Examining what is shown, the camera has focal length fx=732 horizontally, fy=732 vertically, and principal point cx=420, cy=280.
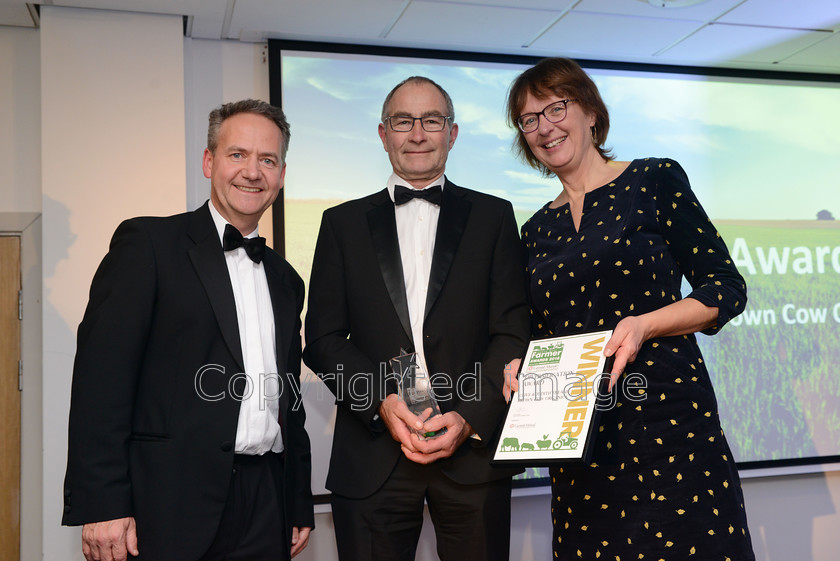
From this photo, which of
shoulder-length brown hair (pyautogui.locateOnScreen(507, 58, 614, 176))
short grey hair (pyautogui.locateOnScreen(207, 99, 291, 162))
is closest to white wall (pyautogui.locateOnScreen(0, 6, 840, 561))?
short grey hair (pyautogui.locateOnScreen(207, 99, 291, 162))

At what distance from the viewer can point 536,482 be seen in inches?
166

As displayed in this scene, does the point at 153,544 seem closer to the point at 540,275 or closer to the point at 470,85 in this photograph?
the point at 540,275

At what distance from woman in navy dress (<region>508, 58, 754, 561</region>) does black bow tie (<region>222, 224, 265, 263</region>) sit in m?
0.88

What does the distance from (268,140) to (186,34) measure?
2.32 metres

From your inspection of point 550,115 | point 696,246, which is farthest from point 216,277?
point 696,246

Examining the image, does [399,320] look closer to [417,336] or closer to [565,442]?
[417,336]

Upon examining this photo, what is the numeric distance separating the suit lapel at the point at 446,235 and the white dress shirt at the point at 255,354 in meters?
0.51

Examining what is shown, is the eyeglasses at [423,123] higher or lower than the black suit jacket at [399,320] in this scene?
higher

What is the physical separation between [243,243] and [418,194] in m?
0.63

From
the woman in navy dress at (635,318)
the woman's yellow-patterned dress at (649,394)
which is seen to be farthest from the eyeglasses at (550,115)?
the woman's yellow-patterned dress at (649,394)

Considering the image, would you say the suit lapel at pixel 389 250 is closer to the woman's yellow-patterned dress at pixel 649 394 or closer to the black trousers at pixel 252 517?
the woman's yellow-patterned dress at pixel 649 394

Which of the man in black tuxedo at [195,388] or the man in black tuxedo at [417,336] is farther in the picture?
the man in black tuxedo at [417,336]

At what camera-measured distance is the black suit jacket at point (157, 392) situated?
189 cm

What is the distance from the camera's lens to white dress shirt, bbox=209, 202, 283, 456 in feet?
6.88
